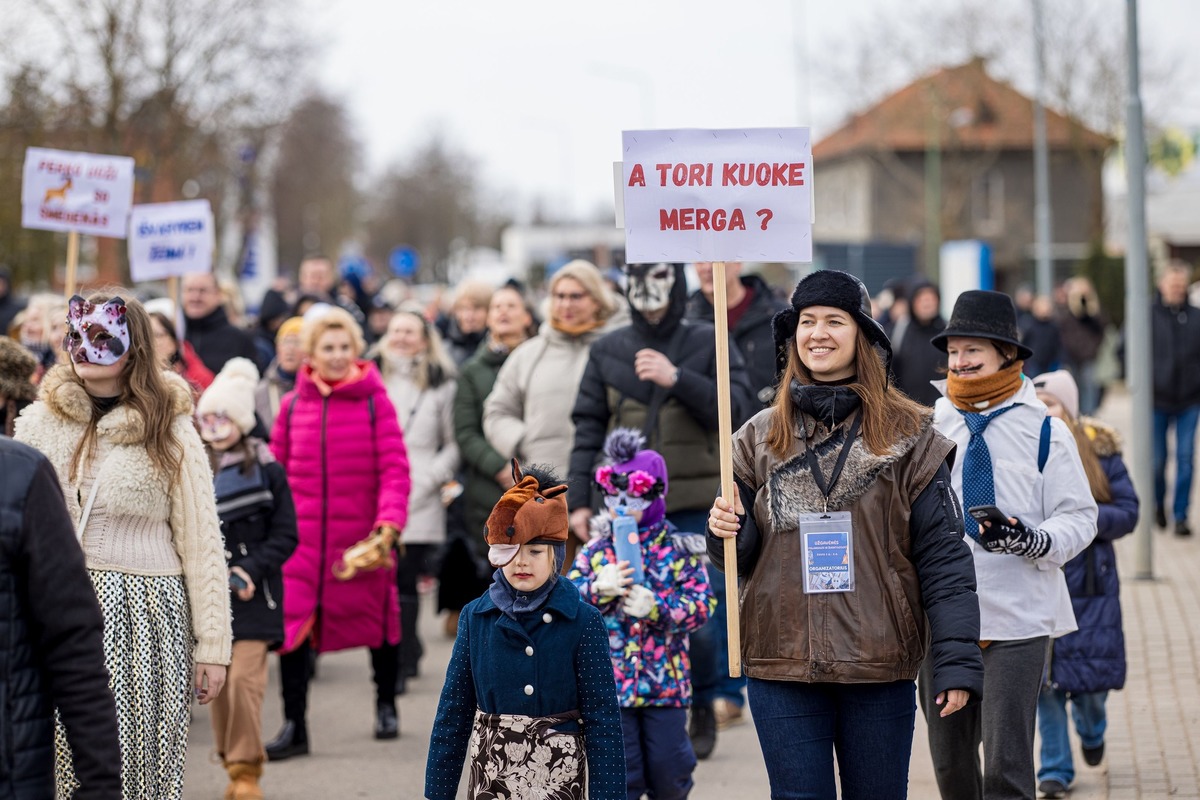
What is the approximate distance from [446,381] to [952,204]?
5041 centimetres

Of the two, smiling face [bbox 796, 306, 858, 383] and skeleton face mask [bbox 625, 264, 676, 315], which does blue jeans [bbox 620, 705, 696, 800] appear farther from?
skeleton face mask [bbox 625, 264, 676, 315]

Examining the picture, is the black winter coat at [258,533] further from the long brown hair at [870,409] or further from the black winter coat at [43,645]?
the black winter coat at [43,645]

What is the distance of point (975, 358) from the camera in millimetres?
5887

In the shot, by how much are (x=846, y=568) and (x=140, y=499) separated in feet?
7.16

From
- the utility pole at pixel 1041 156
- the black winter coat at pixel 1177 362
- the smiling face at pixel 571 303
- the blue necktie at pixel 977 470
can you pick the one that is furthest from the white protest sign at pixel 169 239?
the utility pole at pixel 1041 156

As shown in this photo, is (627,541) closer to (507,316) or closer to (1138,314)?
(507,316)

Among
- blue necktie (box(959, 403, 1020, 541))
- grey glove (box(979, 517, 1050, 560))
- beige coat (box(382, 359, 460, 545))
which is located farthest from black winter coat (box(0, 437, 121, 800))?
beige coat (box(382, 359, 460, 545))

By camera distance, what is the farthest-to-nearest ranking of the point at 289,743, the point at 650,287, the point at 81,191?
the point at 81,191
the point at 289,743
the point at 650,287

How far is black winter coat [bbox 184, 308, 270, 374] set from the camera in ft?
35.7

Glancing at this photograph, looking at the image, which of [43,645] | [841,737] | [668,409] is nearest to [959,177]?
[668,409]

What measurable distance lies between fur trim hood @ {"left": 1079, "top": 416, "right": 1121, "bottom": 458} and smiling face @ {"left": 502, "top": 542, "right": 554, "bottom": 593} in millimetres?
3090

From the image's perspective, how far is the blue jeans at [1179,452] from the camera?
14.1 metres

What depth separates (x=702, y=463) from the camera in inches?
299

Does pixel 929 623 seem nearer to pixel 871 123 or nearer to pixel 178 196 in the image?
pixel 178 196
